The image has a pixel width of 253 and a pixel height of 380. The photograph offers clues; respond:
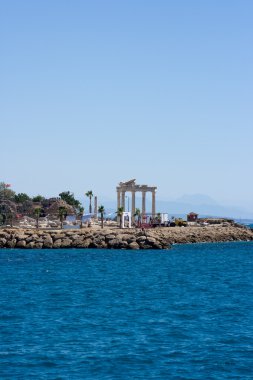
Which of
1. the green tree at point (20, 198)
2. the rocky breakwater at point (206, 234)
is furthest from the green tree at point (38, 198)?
the rocky breakwater at point (206, 234)

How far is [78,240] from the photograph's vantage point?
100562mm

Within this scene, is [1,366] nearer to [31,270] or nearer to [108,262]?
[31,270]

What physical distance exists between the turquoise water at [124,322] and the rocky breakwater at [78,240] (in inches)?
923

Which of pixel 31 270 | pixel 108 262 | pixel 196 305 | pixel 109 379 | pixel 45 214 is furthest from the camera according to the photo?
pixel 45 214

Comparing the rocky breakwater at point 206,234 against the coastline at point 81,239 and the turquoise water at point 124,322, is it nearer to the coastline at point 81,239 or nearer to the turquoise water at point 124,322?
the coastline at point 81,239

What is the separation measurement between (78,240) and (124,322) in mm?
61724

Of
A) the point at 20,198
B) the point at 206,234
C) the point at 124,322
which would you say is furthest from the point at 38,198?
the point at 124,322

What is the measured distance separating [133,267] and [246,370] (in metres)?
46.3

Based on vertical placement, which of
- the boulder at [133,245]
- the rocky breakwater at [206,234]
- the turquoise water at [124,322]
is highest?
the rocky breakwater at [206,234]

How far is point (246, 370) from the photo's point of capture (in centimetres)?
2914

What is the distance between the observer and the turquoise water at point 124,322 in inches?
1158

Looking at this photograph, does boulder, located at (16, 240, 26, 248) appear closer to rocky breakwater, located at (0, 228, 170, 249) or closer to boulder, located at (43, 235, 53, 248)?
rocky breakwater, located at (0, 228, 170, 249)

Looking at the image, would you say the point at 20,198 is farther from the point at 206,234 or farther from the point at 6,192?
the point at 206,234

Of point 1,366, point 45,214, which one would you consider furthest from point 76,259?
point 45,214
